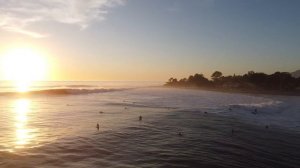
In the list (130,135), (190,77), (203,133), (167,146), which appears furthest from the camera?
(190,77)

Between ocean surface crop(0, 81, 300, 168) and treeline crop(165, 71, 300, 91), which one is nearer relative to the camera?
ocean surface crop(0, 81, 300, 168)

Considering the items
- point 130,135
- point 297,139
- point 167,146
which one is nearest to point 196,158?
point 167,146

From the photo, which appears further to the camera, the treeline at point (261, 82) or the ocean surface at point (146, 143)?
the treeline at point (261, 82)

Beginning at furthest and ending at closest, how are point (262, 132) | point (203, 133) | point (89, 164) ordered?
point (262, 132)
point (203, 133)
point (89, 164)

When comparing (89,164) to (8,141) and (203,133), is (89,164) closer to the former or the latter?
(8,141)

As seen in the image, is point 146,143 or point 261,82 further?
point 261,82

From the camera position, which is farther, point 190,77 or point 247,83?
point 190,77

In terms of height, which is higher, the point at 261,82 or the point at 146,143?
the point at 261,82

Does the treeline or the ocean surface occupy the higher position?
the treeline

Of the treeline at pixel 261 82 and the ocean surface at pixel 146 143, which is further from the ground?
the treeline at pixel 261 82

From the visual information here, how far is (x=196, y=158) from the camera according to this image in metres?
18.6

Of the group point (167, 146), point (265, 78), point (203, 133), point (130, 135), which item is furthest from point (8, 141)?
point (265, 78)

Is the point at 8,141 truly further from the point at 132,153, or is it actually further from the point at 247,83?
the point at 247,83

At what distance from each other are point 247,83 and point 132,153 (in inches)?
5034
